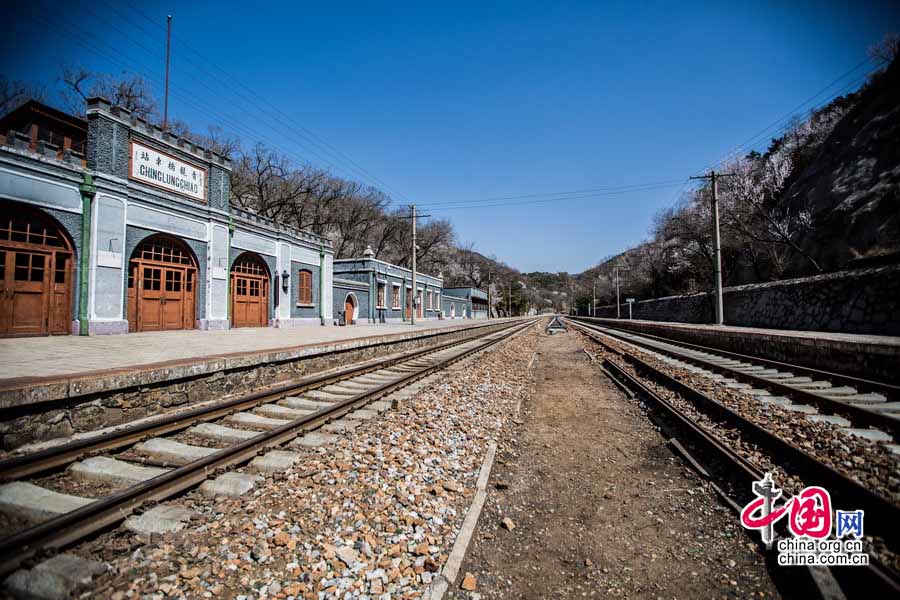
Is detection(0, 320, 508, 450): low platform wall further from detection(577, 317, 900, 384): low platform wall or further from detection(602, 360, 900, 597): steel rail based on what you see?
detection(577, 317, 900, 384): low platform wall

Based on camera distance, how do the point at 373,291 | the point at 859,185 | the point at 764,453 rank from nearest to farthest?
1. the point at 764,453
2. the point at 859,185
3. the point at 373,291

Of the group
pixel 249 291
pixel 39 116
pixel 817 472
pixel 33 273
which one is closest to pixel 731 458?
pixel 817 472

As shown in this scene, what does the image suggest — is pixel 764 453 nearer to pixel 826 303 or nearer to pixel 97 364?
pixel 97 364

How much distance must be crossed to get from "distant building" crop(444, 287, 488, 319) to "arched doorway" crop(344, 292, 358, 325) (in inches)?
1035

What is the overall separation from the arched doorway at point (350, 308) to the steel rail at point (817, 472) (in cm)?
2590

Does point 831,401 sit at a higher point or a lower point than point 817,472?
higher

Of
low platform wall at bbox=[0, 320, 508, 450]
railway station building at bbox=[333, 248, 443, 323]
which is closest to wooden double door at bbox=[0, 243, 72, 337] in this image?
low platform wall at bbox=[0, 320, 508, 450]

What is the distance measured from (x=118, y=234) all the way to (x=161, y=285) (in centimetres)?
260

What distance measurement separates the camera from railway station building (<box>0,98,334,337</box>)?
12.0 meters

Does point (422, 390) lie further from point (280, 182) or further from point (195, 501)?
point (280, 182)

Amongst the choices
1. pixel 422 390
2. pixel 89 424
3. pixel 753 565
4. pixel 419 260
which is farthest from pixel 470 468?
pixel 419 260

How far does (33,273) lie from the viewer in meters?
12.2

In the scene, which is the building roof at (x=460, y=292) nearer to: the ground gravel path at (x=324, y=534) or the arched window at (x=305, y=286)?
the arched window at (x=305, y=286)

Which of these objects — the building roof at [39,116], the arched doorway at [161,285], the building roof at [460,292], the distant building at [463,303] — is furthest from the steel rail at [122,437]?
the building roof at [460,292]
